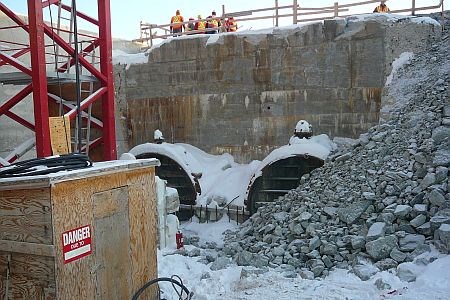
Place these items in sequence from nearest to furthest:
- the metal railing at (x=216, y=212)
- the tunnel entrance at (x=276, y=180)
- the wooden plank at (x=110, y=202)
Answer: the wooden plank at (x=110, y=202) → the tunnel entrance at (x=276, y=180) → the metal railing at (x=216, y=212)

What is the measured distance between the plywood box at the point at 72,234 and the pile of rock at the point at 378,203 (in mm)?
3102

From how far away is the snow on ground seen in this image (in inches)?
192

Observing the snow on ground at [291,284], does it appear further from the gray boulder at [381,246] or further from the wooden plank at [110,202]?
the wooden plank at [110,202]

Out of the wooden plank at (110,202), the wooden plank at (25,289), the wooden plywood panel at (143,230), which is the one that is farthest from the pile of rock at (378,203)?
the wooden plank at (25,289)

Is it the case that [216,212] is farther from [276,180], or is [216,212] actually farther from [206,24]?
[206,24]

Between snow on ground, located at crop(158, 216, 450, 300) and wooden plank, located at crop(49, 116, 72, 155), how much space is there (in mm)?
2127

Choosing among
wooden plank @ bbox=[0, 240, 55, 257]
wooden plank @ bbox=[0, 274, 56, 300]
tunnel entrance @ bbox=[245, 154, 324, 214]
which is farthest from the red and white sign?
tunnel entrance @ bbox=[245, 154, 324, 214]

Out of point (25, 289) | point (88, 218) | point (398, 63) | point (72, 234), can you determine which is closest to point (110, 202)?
point (88, 218)

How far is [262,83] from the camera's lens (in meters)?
11.5

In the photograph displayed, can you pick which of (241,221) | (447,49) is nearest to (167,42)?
(241,221)

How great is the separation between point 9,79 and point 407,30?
8496 millimetres

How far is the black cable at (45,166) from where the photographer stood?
330cm

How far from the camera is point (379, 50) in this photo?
10289mm

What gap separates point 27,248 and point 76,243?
33 cm
